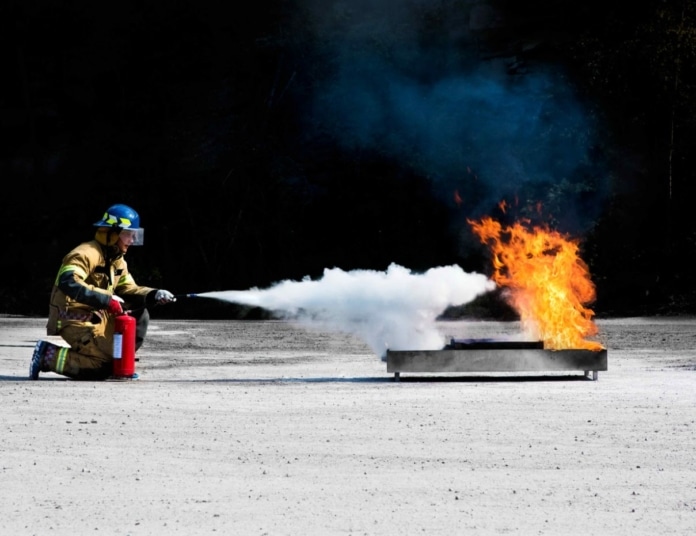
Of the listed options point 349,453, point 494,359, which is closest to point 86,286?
point 494,359

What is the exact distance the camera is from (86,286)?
12.9 meters

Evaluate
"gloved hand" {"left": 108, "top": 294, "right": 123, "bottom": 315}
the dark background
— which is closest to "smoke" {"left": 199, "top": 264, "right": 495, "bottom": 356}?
"gloved hand" {"left": 108, "top": 294, "right": 123, "bottom": 315}

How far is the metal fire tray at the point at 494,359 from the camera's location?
518 inches

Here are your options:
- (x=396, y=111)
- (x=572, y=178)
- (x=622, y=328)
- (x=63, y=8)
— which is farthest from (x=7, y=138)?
(x=622, y=328)

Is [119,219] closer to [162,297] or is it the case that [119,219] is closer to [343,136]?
[162,297]

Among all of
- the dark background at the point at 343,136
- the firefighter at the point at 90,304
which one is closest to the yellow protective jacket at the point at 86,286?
the firefighter at the point at 90,304

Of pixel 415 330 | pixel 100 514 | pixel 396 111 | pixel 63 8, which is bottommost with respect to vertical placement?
pixel 100 514

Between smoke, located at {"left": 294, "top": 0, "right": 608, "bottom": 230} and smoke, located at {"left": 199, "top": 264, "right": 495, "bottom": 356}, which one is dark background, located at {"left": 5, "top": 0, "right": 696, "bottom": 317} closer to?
smoke, located at {"left": 294, "top": 0, "right": 608, "bottom": 230}

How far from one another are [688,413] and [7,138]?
36148 mm

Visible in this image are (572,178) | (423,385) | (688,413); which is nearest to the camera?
(688,413)

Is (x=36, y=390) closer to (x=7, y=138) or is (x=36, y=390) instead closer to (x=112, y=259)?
(x=112, y=259)

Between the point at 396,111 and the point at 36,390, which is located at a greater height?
the point at 396,111

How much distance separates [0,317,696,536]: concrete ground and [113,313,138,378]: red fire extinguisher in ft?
0.96

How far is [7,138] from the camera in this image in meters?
43.0
